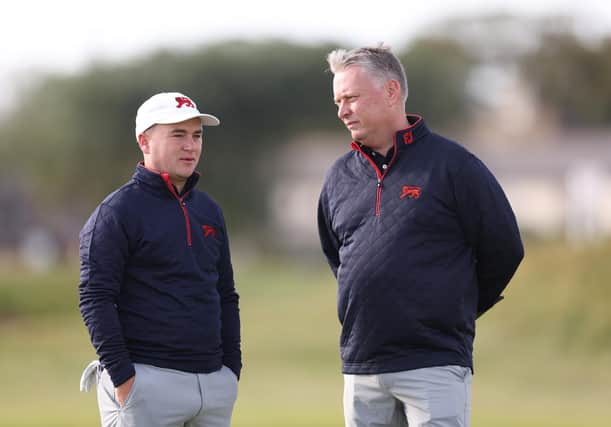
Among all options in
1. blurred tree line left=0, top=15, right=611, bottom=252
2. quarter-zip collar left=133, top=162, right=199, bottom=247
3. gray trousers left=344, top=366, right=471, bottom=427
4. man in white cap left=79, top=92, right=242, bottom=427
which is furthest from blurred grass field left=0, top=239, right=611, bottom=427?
blurred tree line left=0, top=15, right=611, bottom=252

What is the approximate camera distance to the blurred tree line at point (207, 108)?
185 ft

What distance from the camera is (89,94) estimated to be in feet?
190

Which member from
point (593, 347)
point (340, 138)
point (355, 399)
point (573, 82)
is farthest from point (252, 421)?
point (573, 82)

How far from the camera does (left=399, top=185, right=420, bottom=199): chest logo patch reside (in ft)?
15.1

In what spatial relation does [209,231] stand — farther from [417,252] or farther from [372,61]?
[372,61]

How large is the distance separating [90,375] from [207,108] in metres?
54.1

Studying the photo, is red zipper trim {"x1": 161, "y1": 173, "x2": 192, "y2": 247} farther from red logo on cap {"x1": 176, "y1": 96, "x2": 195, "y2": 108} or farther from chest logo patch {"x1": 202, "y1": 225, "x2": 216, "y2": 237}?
red logo on cap {"x1": 176, "y1": 96, "x2": 195, "y2": 108}

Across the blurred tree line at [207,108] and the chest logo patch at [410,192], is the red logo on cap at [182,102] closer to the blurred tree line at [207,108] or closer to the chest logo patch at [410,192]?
the chest logo patch at [410,192]

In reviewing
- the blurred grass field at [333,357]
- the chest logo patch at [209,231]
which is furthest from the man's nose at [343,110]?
the blurred grass field at [333,357]

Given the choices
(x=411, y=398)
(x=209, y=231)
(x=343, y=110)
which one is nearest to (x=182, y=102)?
(x=209, y=231)

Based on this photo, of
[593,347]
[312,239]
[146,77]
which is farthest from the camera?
[146,77]

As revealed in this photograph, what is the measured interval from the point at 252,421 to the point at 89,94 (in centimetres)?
4849

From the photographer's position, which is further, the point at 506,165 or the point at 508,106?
the point at 508,106

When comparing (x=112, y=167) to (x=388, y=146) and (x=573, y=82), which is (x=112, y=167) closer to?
(x=573, y=82)
